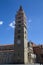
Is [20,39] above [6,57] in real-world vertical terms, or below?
above

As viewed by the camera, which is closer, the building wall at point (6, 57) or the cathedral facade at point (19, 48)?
the cathedral facade at point (19, 48)

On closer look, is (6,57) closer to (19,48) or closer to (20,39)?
(19,48)

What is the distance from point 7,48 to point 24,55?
1217 centimetres

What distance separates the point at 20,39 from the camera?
44.3m

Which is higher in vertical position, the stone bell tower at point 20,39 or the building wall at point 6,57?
the stone bell tower at point 20,39

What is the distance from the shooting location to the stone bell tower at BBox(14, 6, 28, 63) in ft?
139

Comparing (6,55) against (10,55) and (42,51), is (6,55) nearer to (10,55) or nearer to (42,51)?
(10,55)

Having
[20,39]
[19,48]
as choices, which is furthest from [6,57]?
[20,39]

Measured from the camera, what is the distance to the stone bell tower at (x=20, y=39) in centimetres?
4250

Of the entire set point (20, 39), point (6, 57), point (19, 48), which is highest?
point (20, 39)

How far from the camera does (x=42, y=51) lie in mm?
50750

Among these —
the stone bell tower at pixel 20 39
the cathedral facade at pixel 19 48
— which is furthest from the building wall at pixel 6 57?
the stone bell tower at pixel 20 39

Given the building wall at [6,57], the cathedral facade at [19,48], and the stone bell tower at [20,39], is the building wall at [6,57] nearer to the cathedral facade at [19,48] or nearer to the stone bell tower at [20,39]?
the cathedral facade at [19,48]

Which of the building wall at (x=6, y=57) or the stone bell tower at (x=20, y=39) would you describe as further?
the building wall at (x=6, y=57)
